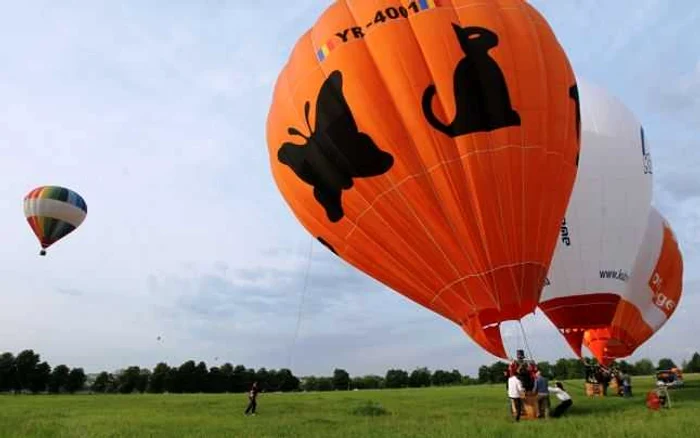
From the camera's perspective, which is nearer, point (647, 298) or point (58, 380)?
point (647, 298)

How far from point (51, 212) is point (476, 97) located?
28.1 meters

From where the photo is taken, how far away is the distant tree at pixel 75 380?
307 feet

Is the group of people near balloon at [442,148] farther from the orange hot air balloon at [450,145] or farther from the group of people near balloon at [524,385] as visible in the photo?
the group of people near balloon at [524,385]

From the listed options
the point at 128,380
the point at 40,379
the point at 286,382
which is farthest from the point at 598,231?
the point at 40,379

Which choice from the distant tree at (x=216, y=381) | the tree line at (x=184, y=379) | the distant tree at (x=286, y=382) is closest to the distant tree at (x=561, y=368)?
the tree line at (x=184, y=379)

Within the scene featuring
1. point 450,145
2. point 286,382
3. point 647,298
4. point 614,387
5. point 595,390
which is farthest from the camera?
point 286,382

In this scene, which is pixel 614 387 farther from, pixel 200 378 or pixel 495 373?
pixel 200 378

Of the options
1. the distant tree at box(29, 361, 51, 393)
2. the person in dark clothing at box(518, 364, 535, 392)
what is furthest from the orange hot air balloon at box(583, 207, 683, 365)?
the distant tree at box(29, 361, 51, 393)

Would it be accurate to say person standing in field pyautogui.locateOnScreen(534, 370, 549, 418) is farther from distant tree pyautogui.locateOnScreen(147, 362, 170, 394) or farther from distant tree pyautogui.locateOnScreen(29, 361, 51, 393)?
distant tree pyautogui.locateOnScreen(29, 361, 51, 393)

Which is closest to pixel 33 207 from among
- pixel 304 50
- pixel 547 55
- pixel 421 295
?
pixel 304 50

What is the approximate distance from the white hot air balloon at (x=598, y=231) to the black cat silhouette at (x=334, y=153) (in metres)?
9.39

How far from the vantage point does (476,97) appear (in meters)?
12.2

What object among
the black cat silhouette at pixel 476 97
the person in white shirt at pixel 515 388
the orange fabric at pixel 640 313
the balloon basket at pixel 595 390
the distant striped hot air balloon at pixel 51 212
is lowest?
the person in white shirt at pixel 515 388

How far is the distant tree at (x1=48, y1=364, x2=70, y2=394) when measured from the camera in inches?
3637
